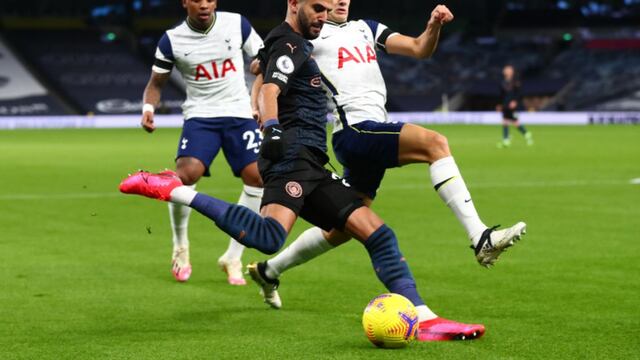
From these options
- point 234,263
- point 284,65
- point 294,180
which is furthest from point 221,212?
point 234,263

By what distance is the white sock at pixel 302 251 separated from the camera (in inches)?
312

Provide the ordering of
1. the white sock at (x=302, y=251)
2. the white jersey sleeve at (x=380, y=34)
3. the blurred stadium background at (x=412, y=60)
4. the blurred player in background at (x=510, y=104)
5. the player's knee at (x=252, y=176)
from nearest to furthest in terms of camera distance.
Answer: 1. the white sock at (x=302, y=251)
2. the white jersey sleeve at (x=380, y=34)
3. the player's knee at (x=252, y=176)
4. the blurred player in background at (x=510, y=104)
5. the blurred stadium background at (x=412, y=60)

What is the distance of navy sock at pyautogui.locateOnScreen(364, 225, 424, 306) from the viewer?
707 centimetres

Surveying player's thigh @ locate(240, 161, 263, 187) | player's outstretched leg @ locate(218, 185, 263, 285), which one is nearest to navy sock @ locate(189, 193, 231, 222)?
player's outstretched leg @ locate(218, 185, 263, 285)

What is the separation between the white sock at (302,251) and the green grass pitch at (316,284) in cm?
33

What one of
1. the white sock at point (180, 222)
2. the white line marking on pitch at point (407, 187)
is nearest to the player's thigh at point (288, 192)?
the white sock at point (180, 222)

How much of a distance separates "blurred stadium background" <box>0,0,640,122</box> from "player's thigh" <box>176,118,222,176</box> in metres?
47.0

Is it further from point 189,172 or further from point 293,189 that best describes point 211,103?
point 293,189

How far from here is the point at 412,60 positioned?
6494 centimetres

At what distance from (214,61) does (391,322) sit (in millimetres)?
3967

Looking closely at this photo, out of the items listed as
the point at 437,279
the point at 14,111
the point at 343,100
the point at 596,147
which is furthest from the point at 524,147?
the point at 14,111

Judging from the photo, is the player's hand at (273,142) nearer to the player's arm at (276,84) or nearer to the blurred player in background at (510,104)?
the player's arm at (276,84)

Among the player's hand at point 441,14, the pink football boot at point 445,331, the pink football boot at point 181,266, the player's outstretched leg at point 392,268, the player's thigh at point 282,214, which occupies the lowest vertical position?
the pink football boot at point 181,266

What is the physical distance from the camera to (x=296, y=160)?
704 cm
